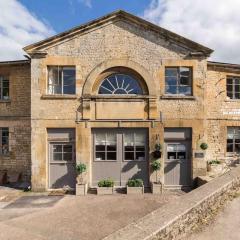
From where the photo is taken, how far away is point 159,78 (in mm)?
14453

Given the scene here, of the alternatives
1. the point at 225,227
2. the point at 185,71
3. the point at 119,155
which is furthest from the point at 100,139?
the point at 225,227

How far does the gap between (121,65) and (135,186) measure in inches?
226

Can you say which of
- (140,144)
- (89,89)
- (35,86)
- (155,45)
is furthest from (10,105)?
(155,45)

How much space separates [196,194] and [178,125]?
6.76 metres

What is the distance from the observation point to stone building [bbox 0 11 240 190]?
14.3 metres

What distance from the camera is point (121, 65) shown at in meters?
14.4

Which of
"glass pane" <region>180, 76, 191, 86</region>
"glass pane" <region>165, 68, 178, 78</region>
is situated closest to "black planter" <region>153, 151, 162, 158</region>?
"glass pane" <region>180, 76, 191, 86</region>

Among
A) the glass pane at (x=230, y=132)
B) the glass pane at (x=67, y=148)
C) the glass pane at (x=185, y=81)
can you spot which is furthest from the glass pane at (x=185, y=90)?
the glass pane at (x=67, y=148)

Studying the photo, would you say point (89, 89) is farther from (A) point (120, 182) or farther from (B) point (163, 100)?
(A) point (120, 182)

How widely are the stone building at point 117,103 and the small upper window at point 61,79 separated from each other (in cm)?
5

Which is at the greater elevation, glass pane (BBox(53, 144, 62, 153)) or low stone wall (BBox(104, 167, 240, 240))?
glass pane (BBox(53, 144, 62, 153))

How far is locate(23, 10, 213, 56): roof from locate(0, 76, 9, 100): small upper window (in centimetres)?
267

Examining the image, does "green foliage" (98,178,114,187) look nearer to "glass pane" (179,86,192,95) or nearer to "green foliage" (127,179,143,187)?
"green foliage" (127,179,143,187)

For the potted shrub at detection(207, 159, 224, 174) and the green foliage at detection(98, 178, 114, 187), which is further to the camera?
the potted shrub at detection(207, 159, 224, 174)
